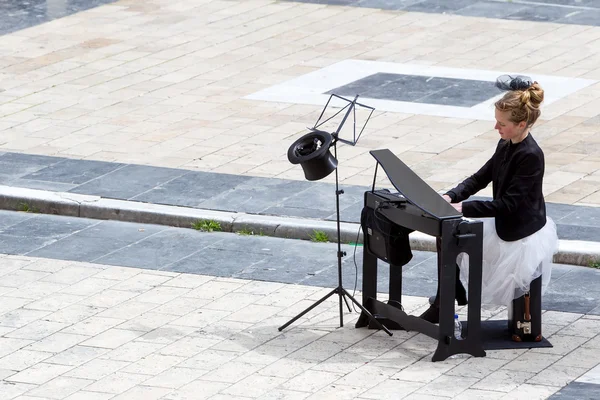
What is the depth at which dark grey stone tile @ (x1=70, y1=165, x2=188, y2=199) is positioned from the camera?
11.3 m

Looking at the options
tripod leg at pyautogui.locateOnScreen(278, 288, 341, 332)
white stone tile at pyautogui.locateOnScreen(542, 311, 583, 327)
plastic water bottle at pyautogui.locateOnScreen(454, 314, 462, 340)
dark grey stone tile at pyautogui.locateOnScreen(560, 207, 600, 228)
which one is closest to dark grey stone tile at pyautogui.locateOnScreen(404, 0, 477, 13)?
dark grey stone tile at pyautogui.locateOnScreen(560, 207, 600, 228)

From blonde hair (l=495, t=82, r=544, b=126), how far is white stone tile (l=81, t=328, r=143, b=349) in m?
2.68

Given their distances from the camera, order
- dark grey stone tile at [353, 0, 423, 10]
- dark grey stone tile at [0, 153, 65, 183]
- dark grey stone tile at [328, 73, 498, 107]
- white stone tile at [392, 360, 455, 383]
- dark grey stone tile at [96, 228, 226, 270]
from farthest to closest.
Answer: dark grey stone tile at [353, 0, 423, 10] → dark grey stone tile at [328, 73, 498, 107] → dark grey stone tile at [0, 153, 65, 183] → dark grey stone tile at [96, 228, 226, 270] → white stone tile at [392, 360, 455, 383]

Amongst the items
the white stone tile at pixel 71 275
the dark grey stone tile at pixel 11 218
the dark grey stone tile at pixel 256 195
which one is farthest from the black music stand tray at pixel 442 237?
the dark grey stone tile at pixel 11 218

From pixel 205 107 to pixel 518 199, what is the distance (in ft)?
20.7

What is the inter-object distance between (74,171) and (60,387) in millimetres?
4392

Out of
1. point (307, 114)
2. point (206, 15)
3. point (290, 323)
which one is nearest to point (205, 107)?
point (307, 114)

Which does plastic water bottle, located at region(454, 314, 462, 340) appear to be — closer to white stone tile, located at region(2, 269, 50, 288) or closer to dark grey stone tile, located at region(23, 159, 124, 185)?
white stone tile, located at region(2, 269, 50, 288)

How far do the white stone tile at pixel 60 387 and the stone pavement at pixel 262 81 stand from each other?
13.9ft

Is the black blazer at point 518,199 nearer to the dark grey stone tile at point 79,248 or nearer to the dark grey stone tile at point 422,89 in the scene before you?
the dark grey stone tile at point 79,248

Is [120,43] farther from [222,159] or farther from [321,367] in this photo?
[321,367]

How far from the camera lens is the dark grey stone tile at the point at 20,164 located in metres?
11.8

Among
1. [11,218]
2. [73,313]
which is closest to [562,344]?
[73,313]

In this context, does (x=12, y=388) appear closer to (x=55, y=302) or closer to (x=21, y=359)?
(x=21, y=359)
